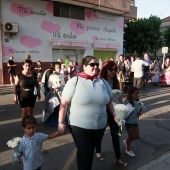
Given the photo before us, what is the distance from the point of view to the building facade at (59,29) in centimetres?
1400

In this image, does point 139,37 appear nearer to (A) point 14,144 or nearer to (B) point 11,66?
(B) point 11,66

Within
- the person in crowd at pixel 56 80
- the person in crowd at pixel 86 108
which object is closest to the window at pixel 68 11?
the person in crowd at pixel 56 80

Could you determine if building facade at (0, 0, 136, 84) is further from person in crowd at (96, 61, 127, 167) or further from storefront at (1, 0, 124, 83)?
person in crowd at (96, 61, 127, 167)

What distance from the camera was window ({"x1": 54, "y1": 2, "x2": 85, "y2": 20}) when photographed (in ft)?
53.4

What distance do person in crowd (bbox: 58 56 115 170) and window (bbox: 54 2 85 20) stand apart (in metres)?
14.3

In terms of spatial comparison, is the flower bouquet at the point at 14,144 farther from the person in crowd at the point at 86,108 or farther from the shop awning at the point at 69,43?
the shop awning at the point at 69,43

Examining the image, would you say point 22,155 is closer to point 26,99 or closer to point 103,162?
point 103,162

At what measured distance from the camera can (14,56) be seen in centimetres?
1427

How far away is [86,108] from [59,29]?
14.2m

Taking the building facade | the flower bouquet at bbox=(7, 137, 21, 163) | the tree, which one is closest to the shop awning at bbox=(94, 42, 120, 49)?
the building facade

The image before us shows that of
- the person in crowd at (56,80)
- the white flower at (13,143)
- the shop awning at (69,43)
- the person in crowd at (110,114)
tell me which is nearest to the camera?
the white flower at (13,143)

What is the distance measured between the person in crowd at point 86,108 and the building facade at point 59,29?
38.9 ft

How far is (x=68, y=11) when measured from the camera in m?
16.9

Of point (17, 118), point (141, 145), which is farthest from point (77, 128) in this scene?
point (17, 118)
